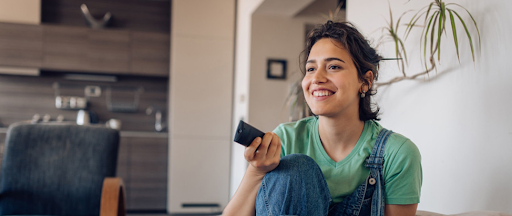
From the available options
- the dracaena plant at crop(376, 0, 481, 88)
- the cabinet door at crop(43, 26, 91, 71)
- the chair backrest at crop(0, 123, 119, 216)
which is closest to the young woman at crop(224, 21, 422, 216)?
the dracaena plant at crop(376, 0, 481, 88)

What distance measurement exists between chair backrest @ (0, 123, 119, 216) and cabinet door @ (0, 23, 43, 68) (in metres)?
2.67

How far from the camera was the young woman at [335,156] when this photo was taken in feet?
3.90

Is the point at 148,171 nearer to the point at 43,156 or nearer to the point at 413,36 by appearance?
the point at 43,156

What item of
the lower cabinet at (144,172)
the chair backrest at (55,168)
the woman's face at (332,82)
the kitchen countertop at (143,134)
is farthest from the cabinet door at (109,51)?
the woman's face at (332,82)

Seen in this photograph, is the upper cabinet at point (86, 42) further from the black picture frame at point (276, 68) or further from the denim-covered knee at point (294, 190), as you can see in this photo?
the denim-covered knee at point (294, 190)

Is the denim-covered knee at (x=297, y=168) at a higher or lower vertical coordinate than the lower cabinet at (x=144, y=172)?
higher

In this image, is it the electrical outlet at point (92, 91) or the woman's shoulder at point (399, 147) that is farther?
the electrical outlet at point (92, 91)

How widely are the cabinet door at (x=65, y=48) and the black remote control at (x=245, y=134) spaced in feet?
12.4

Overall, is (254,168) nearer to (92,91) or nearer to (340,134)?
→ (340,134)

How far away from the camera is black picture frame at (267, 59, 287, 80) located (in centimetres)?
407

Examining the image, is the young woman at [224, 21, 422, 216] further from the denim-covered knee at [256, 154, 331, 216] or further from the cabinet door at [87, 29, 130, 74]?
the cabinet door at [87, 29, 130, 74]

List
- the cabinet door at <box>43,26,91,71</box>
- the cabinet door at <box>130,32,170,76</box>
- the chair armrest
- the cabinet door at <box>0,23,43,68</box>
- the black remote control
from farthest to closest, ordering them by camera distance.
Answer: the cabinet door at <box>130,32,170,76</box> < the cabinet door at <box>43,26,91,71</box> < the cabinet door at <box>0,23,43,68</box> < the chair armrest < the black remote control

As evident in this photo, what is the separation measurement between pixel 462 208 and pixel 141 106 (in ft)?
13.1

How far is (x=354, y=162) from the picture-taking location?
52.9 inches
